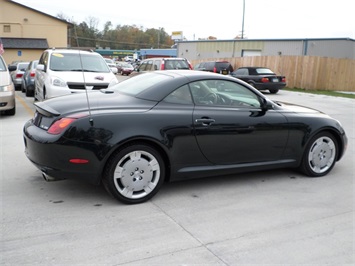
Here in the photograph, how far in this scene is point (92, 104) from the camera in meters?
4.31

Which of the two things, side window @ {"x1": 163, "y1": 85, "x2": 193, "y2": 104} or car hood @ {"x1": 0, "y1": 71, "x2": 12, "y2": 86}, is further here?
car hood @ {"x1": 0, "y1": 71, "x2": 12, "y2": 86}

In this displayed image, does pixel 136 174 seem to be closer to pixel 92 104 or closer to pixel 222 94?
pixel 92 104

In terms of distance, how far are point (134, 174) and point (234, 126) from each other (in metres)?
1.42

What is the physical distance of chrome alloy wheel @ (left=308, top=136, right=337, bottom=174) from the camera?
5.46 metres

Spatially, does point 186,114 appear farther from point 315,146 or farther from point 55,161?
point 315,146

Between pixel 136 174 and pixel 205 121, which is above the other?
pixel 205 121

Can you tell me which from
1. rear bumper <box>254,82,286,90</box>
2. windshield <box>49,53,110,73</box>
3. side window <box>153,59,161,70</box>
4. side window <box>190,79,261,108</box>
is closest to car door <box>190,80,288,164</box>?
side window <box>190,79,261,108</box>

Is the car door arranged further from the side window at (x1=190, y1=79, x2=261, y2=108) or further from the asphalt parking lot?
the asphalt parking lot

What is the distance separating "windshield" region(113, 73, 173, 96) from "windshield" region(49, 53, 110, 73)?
5.27m

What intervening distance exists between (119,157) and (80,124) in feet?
1.77

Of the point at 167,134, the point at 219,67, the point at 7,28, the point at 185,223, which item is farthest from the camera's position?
the point at 7,28

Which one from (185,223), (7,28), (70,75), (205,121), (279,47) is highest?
(7,28)

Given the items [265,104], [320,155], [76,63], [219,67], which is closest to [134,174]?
[265,104]

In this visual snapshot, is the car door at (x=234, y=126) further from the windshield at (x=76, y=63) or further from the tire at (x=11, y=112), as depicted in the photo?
the tire at (x=11, y=112)
